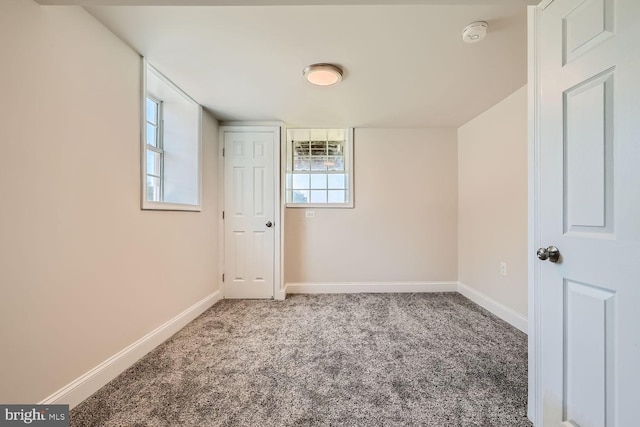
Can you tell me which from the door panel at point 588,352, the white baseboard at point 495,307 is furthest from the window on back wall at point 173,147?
the white baseboard at point 495,307

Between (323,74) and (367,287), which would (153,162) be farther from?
(367,287)

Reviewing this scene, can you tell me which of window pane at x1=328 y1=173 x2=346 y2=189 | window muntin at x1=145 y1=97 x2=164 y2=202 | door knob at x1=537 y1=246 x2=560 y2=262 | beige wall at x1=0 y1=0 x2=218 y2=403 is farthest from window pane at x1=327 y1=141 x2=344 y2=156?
door knob at x1=537 y1=246 x2=560 y2=262

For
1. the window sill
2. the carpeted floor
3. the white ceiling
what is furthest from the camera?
the window sill

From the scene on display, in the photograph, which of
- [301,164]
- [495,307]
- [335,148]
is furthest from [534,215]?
[301,164]

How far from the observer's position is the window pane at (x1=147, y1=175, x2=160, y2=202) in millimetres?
2252

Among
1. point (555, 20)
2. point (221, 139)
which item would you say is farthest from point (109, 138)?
point (555, 20)

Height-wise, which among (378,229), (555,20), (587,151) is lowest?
(378,229)

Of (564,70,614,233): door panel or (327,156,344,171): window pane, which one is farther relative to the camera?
(327,156,344,171): window pane

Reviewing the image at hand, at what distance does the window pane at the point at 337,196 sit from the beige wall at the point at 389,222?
161mm

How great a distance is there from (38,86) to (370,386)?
7.60ft

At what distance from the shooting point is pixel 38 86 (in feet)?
3.88

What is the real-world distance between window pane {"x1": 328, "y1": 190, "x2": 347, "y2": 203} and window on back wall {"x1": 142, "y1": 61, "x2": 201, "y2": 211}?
1636mm

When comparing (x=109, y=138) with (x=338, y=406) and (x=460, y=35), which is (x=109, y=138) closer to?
(x=338, y=406)

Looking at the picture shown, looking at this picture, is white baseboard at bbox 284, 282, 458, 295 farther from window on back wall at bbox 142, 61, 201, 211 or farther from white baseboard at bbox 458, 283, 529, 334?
window on back wall at bbox 142, 61, 201, 211
